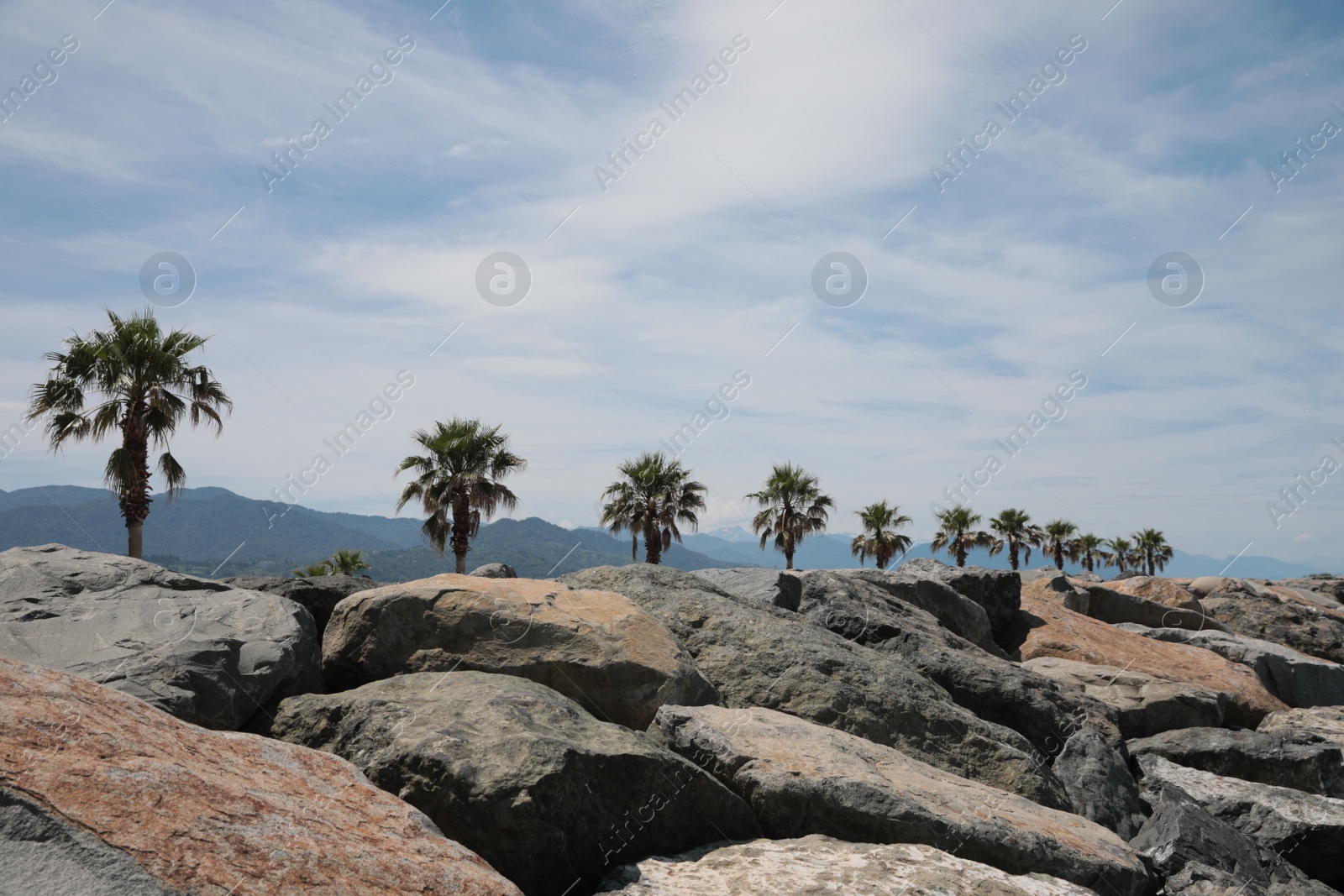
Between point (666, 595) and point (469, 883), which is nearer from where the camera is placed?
point (469, 883)

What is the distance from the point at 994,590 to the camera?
15469 millimetres

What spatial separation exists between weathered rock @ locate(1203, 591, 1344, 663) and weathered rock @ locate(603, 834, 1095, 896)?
18.8 m

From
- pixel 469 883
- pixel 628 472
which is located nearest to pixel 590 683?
pixel 469 883

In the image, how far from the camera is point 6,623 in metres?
6.60

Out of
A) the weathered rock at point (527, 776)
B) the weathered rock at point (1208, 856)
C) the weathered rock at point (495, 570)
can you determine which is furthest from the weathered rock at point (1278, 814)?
the weathered rock at point (495, 570)

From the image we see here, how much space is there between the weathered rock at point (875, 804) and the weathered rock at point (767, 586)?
394 centimetres

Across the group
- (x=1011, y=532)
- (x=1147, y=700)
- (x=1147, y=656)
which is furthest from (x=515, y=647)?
(x=1011, y=532)

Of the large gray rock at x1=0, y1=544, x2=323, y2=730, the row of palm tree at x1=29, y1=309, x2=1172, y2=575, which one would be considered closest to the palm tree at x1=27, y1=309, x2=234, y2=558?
the row of palm tree at x1=29, y1=309, x2=1172, y2=575

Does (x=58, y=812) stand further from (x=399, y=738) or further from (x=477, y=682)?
(x=477, y=682)

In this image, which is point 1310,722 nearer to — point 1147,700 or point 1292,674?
point 1292,674

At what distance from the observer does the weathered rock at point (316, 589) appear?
29.2 ft

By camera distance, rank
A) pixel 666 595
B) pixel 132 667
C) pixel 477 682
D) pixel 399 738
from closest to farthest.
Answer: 1. pixel 399 738
2. pixel 132 667
3. pixel 477 682
4. pixel 666 595

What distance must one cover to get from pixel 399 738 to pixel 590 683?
2.09m

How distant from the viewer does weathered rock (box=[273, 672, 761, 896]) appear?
503cm
